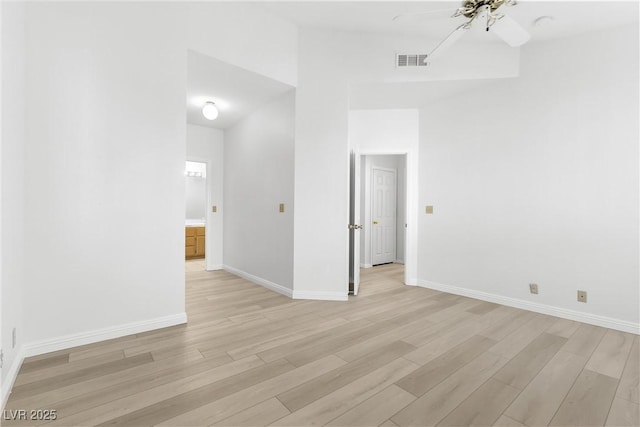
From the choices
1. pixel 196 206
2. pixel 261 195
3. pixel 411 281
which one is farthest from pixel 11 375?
pixel 196 206

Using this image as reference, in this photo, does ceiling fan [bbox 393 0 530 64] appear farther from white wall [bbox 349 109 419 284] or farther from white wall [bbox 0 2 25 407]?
white wall [bbox 0 2 25 407]

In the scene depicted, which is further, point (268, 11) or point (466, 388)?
point (268, 11)

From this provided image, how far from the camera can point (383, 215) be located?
21.0ft

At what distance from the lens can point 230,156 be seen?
17.5 ft

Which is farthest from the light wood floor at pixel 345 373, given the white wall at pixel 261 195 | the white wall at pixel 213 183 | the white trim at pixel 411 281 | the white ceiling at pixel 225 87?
the white ceiling at pixel 225 87

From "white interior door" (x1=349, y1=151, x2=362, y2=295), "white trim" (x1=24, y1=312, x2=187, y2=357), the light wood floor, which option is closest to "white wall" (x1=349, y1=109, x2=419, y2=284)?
"white interior door" (x1=349, y1=151, x2=362, y2=295)

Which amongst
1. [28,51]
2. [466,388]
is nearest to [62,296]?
[28,51]

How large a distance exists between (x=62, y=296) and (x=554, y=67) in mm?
5078

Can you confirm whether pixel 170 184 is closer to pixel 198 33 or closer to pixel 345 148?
pixel 198 33

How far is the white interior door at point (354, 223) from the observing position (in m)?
4.01

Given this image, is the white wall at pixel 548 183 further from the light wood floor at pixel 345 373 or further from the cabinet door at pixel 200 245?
the cabinet door at pixel 200 245

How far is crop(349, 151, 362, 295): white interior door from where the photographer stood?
401 cm

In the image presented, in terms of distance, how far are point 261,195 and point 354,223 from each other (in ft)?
4.64

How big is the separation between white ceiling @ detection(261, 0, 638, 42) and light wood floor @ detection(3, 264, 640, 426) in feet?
8.91
